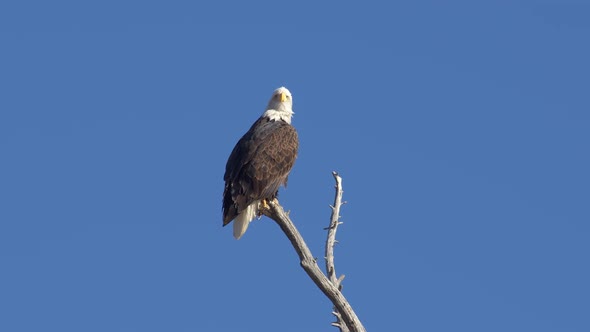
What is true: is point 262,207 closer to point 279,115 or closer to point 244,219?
point 244,219

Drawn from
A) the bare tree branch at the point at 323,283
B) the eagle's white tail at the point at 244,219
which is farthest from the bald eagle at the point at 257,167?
the bare tree branch at the point at 323,283

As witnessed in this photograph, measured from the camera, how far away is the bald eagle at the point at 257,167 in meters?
9.52

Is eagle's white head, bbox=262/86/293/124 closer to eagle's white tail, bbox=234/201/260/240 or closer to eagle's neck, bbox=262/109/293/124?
eagle's neck, bbox=262/109/293/124

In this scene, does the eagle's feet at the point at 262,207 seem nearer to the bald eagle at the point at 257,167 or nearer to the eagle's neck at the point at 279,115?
the bald eagle at the point at 257,167

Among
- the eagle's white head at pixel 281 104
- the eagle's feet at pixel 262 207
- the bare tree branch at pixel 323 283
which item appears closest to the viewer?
the bare tree branch at pixel 323 283

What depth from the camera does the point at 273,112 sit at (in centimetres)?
1074

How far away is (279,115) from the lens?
10672 mm

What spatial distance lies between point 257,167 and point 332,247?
1.81 meters

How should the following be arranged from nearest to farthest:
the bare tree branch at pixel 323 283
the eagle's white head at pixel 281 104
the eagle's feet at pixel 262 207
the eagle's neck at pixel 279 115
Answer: the bare tree branch at pixel 323 283 → the eagle's feet at pixel 262 207 → the eagle's neck at pixel 279 115 → the eagle's white head at pixel 281 104

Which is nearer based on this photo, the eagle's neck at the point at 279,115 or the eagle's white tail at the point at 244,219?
the eagle's white tail at the point at 244,219

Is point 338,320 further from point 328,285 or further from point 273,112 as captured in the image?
point 273,112

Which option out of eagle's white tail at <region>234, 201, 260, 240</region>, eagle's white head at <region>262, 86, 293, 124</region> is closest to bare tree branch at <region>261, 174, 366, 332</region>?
eagle's white tail at <region>234, 201, 260, 240</region>

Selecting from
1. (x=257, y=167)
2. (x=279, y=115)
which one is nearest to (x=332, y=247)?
(x=257, y=167)

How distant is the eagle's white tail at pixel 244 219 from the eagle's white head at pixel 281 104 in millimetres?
1462
